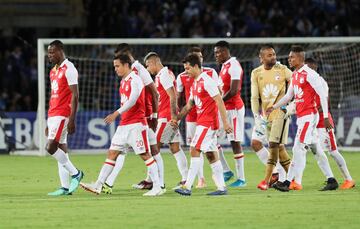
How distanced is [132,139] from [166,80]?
1.81 m

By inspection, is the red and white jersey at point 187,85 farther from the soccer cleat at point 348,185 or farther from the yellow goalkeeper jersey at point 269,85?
the soccer cleat at point 348,185

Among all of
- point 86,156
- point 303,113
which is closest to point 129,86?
point 303,113

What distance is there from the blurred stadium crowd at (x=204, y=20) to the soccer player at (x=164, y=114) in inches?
483

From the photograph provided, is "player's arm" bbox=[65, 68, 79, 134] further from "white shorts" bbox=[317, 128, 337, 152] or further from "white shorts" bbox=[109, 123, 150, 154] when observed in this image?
"white shorts" bbox=[317, 128, 337, 152]

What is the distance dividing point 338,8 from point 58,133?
742 inches

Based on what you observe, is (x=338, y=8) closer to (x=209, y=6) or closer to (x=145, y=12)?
(x=209, y=6)

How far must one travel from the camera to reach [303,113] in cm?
1506

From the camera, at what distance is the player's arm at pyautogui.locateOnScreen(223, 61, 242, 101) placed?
16406 mm

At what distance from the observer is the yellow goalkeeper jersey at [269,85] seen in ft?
53.3

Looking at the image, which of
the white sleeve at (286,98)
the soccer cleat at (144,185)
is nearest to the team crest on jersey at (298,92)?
the white sleeve at (286,98)

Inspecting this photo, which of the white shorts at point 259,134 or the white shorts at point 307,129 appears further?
the white shorts at point 259,134

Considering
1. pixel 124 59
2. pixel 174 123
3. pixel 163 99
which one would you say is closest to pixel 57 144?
pixel 124 59

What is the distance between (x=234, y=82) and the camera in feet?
53.9

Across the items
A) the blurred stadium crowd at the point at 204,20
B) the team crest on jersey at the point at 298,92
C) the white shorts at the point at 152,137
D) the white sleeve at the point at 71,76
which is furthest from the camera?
the blurred stadium crowd at the point at 204,20
